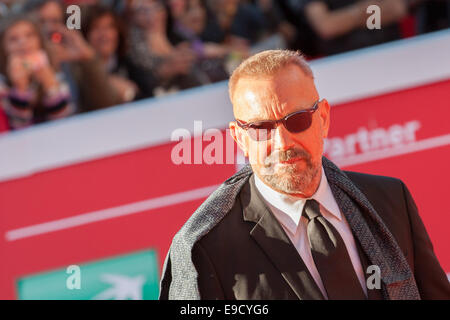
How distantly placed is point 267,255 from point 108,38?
9.16 feet

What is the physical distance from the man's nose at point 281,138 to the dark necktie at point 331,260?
0.70 ft

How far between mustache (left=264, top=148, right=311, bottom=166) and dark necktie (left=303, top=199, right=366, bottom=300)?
0.55 ft

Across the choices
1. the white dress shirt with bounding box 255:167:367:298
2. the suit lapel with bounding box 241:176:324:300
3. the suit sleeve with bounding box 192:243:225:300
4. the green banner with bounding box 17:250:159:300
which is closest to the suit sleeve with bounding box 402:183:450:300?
the white dress shirt with bounding box 255:167:367:298

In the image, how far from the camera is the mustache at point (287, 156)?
6.72ft

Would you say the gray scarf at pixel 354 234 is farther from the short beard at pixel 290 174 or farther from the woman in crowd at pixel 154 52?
the woman in crowd at pixel 154 52

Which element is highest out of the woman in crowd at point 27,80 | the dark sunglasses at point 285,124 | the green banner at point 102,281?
the woman in crowd at point 27,80

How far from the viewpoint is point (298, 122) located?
205 cm

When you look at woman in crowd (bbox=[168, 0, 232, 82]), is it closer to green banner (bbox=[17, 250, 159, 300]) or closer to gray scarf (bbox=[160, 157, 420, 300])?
green banner (bbox=[17, 250, 159, 300])

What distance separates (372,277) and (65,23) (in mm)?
3040

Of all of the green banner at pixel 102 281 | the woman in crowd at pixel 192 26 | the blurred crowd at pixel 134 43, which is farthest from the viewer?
the woman in crowd at pixel 192 26

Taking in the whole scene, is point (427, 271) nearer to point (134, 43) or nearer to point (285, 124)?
point (285, 124)

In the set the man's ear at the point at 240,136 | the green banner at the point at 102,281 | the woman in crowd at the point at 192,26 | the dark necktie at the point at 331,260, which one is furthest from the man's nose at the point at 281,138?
the woman in crowd at the point at 192,26

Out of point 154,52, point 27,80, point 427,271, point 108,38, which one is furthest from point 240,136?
point 27,80
